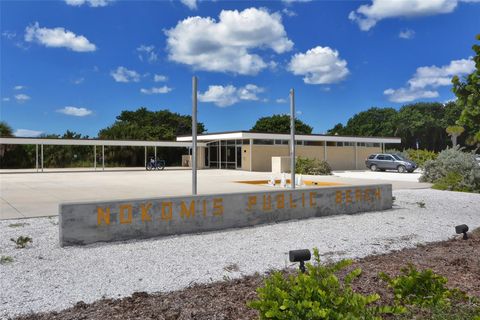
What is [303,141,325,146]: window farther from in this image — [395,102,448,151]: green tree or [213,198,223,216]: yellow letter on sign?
[395,102,448,151]: green tree

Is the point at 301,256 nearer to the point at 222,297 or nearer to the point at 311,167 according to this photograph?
the point at 222,297

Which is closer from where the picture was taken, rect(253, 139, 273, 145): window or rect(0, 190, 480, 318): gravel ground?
rect(0, 190, 480, 318): gravel ground

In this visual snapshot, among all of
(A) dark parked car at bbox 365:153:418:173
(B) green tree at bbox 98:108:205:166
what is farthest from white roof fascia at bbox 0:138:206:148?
(A) dark parked car at bbox 365:153:418:173

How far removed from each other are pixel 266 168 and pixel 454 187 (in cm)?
1790

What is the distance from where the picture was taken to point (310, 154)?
3428 centimetres

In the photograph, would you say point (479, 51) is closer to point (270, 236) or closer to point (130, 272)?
point (270, 236)

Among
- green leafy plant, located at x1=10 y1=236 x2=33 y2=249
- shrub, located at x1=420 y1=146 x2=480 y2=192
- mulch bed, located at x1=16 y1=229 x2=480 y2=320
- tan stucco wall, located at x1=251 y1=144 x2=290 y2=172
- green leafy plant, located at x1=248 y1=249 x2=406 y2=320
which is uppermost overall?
tan stucco wall, located at x1=251 y1=144 x2=290 y2=172

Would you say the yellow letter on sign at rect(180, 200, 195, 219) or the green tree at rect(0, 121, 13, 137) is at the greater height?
the green tree at rect(0, 121, 13, 137)

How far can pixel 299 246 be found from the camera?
6.57 meters

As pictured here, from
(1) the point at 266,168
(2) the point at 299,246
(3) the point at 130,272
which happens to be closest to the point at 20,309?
(3) the point at 130,272

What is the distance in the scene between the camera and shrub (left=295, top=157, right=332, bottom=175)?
2770 cm

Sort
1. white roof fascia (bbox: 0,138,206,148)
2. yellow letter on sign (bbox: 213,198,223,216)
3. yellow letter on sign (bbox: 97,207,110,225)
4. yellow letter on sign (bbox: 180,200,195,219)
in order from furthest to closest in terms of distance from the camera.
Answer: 1. white roof fascia (bbox: 0,138,206,148)
2. yellow letter on sign (bbox: 213,198,223,216)
3. yellow letter on sign (bbox: 180,200,195,219)
4. yellow letter on sign (bbox: 97,207,110,225)

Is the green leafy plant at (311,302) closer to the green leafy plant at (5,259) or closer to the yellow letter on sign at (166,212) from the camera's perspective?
the green leafy plant at (5,259)

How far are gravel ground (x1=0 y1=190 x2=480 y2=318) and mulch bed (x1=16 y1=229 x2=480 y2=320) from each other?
28 cm
